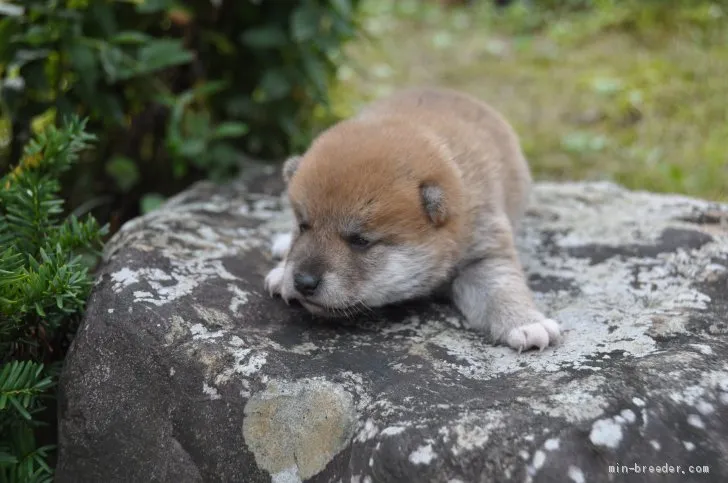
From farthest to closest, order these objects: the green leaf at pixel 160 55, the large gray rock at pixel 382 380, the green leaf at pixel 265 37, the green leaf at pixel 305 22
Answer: the green leaf at pixel 265 37, the green leaf at pixel 305 22, the green leaf at pixel 160 55, the large gray rock at pixel 382 380

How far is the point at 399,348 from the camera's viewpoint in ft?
10.3

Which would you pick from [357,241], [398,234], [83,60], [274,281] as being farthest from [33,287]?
[83,60]

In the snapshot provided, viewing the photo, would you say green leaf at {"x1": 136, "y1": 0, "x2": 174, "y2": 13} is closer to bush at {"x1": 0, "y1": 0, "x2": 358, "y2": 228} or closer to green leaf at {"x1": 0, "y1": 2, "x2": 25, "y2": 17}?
bush at {"x1": 0, "y1": 0, "x2": 358, "y2": 228}

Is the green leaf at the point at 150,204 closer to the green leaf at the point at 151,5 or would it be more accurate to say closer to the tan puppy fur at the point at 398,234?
the green leaf at the point at 151,5

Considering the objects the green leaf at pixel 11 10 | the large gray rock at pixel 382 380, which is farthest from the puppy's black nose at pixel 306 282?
the green leaf at pixel 11 10

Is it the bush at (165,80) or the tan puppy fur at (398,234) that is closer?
the tan puppy fur at (398,234)

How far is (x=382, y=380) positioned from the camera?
9.37 ft

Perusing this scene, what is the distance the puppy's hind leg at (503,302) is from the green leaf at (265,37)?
238 cm

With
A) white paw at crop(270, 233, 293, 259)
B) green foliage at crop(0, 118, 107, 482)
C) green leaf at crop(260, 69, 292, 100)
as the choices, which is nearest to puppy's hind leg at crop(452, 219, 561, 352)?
white paw at crop(270, 233, 293, 259)

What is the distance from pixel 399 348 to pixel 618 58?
7164 mm

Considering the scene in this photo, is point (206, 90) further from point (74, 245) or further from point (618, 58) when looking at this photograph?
point (618, 58)

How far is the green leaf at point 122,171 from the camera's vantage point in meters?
5.19

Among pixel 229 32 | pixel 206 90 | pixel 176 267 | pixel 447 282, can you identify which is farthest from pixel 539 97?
pixel 176 267

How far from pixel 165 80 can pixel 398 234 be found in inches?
120
